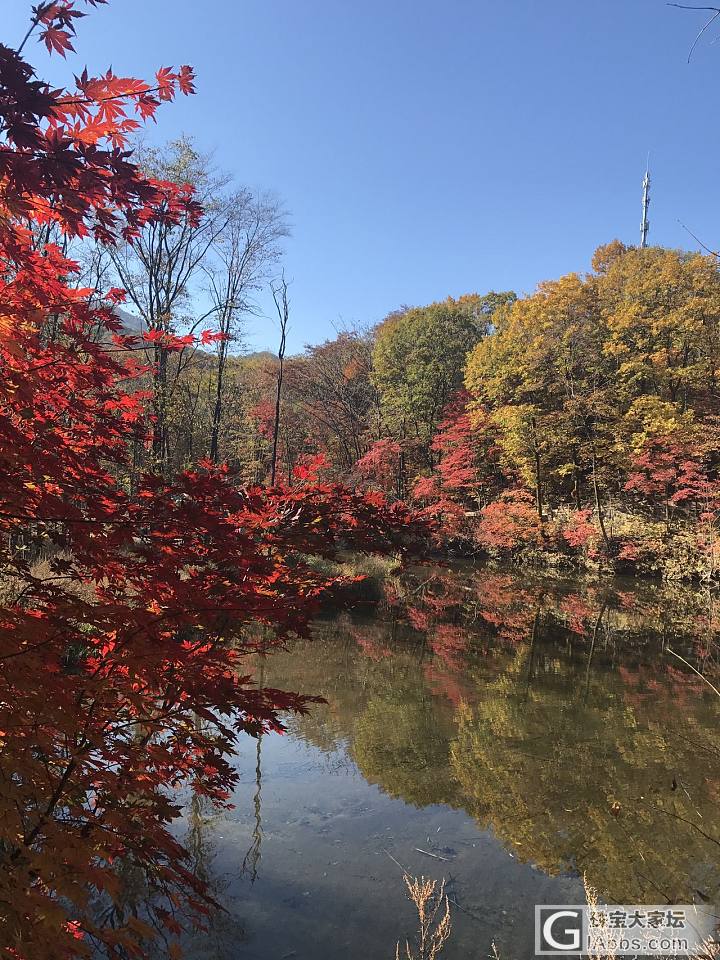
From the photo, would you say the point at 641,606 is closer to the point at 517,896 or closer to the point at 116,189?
the point at 517,896

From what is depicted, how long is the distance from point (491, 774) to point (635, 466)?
54.4 ft

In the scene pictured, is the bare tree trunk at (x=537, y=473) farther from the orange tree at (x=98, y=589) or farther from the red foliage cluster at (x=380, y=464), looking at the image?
the orange tree at (x=98, y=589)

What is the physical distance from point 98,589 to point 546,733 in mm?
4735

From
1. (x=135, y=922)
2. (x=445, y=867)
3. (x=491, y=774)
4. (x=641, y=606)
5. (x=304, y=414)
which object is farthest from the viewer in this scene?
(x=304, y=414)

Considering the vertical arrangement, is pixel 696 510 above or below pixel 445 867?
above

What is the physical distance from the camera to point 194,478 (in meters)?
2.79

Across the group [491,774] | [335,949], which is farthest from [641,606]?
[335,949]

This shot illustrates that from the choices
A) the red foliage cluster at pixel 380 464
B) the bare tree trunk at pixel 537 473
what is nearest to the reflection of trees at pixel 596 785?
the bare tree trunk at pixel 537 473

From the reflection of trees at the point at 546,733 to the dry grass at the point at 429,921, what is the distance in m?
0.80

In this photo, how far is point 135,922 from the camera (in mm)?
1884

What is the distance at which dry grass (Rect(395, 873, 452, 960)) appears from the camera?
2785mm

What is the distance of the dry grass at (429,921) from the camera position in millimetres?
2785

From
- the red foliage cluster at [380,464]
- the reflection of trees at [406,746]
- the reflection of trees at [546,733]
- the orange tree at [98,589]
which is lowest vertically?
the reflection of trees at [406,746]

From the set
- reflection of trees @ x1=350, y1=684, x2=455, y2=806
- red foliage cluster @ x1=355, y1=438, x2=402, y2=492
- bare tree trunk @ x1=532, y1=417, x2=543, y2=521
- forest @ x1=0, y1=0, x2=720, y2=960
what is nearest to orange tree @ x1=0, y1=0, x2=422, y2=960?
forest @ x1=0, y1=0, x2=720, y2=960
